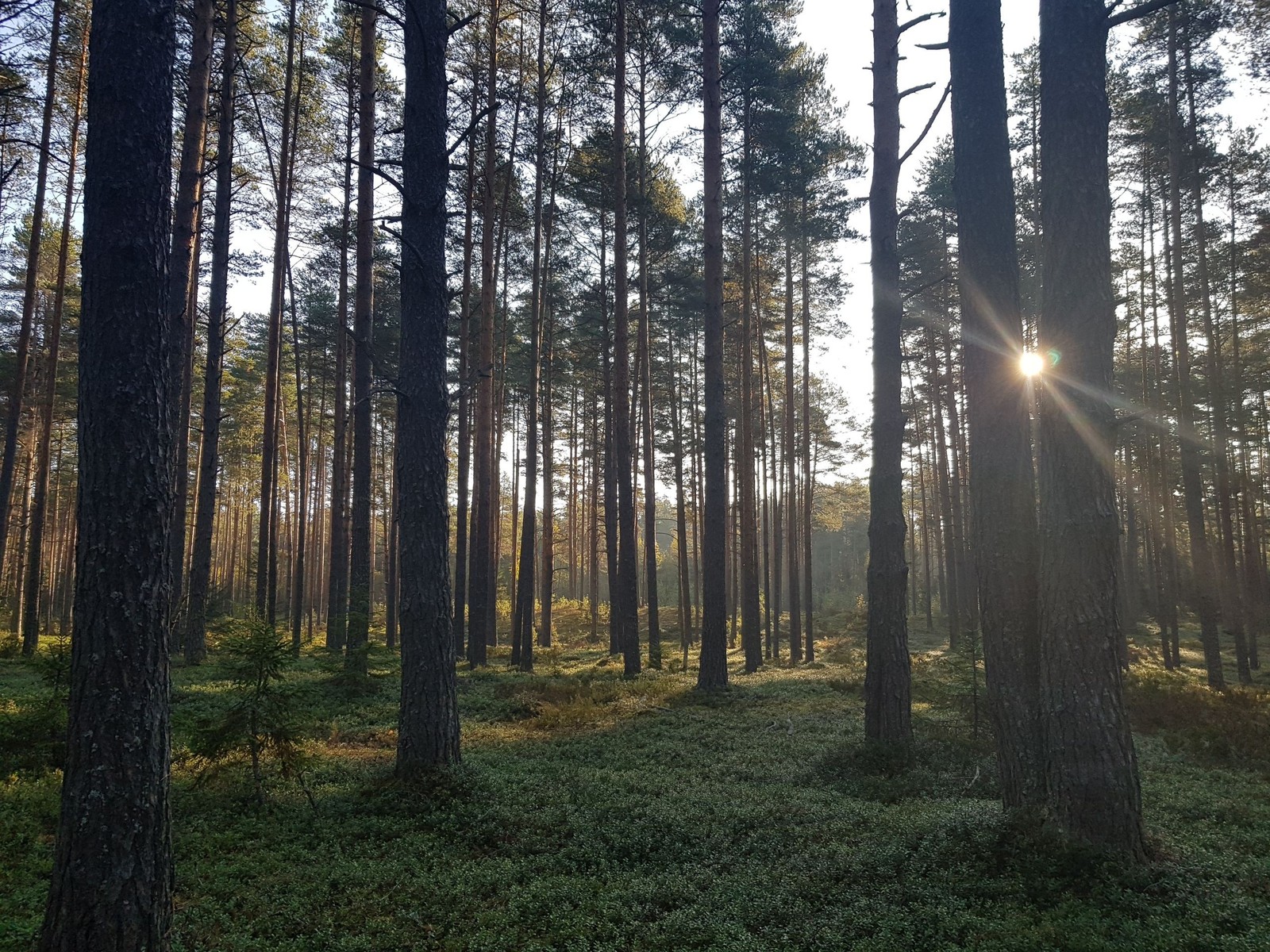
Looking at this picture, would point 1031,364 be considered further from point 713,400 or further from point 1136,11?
point 713,400

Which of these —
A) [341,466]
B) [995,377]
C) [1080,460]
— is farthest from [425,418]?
[341,466]

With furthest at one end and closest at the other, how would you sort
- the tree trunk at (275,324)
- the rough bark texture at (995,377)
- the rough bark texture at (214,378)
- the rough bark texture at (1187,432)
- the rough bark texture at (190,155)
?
the tree trunk at (275,324), the rough bark texture at (1187,432), the rough bark texture at (214,378), the rough bark texture at (190,155), the rough bark texture at (995,377)

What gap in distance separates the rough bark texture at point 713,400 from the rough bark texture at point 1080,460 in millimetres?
8268

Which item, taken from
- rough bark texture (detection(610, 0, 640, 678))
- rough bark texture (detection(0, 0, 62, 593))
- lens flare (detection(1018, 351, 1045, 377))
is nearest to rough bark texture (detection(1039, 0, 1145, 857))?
lens flare (detection(1018, 351, 1045, 377))

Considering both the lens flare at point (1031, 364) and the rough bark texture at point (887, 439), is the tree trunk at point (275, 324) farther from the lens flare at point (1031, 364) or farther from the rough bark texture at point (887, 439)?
the lens flare at point (1031, 364)

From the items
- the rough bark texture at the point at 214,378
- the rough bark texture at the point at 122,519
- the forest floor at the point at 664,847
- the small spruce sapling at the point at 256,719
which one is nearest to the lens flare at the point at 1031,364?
the forest floor at the point at 664,847

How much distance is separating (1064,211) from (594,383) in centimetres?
2387

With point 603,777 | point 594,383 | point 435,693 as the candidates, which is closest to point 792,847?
point 603,777

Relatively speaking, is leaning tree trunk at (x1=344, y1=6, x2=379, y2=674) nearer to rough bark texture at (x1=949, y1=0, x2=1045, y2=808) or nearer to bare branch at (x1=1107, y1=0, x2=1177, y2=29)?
rough bark texture at (x1=949, y1=0, x2=1045, y2=808)

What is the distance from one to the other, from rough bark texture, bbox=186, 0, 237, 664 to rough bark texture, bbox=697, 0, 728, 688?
10.6 meters

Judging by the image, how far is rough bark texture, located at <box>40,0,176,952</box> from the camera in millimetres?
3225

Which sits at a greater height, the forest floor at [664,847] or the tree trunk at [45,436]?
the tree trunk at [45,436]

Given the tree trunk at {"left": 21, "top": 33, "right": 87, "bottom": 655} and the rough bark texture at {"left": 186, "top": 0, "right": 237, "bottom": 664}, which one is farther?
the tree trunk at {"left": 21, "top": 33, "right": 87, "bottom": 655}

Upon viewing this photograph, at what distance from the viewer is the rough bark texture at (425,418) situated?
7129mm
